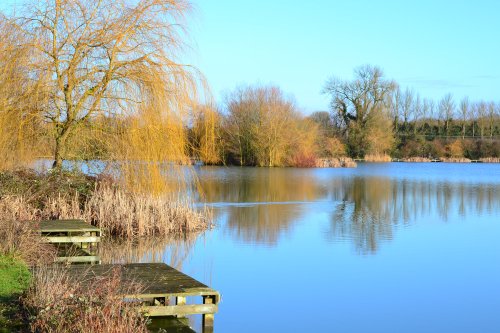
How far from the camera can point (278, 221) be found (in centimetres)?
1762

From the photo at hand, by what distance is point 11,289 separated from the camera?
697 centimetres

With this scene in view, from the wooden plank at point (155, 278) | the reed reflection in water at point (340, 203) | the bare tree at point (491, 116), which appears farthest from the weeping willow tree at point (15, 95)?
the bare tree at point (491, 116)

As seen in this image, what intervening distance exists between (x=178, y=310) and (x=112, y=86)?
25.8 feet

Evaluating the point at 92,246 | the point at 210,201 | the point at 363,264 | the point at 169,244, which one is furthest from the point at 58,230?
the point at 210,201

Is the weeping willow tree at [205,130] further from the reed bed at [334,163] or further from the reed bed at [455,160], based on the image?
the reed bed at [455,160]

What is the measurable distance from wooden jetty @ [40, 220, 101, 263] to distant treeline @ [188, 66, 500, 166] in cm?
370

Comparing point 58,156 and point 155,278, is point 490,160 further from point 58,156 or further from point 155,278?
point 155,278

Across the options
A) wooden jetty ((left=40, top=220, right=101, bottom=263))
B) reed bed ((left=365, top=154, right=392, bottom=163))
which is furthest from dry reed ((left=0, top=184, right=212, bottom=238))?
reed bed ((left=365, top=154, right=392, bottom=163))

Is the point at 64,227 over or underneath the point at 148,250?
over

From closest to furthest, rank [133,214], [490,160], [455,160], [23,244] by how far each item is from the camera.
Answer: [23,244], [133,214], [490,160], [455,160]

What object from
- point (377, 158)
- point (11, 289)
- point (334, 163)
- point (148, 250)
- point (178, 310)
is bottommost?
point (148, 250)

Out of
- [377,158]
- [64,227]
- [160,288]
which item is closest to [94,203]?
[64,227]

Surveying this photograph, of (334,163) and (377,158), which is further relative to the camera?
(377,158)

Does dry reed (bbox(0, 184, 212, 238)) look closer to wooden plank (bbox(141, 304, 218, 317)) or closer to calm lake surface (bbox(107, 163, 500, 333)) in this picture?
calm lake surface (bbox(107, 163, 500, 333))
